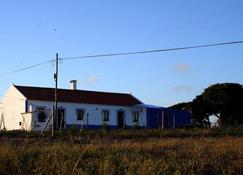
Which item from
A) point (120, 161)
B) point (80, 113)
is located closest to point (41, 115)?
point (80, 113)

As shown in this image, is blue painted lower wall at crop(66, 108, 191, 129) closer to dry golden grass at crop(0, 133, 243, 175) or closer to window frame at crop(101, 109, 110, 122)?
window frame at crop(101, 109, 110, 122)

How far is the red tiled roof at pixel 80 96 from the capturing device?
158ft

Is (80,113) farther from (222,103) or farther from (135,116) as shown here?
(222,103)

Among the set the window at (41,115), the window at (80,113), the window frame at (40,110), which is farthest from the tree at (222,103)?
the window at (41,115)

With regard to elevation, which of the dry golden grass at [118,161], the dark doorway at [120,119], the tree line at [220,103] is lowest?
the dry golden grass at [118,161]

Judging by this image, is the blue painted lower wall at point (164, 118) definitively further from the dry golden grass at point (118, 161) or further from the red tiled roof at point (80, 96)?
the dry golden grass at point (118, 161)

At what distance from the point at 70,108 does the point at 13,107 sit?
553 cm

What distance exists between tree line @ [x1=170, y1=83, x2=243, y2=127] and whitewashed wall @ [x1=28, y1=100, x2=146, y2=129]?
6248mm

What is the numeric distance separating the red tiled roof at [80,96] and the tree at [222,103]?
670 cm

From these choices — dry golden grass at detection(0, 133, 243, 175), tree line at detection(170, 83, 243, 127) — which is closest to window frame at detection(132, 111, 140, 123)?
tree line at detection(170, 83, 243, 127)

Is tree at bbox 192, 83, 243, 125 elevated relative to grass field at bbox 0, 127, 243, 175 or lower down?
elevated

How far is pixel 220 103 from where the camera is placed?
5428 cm

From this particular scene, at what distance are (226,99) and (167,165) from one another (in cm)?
4340

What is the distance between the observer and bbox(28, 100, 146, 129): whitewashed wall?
47.6 m
